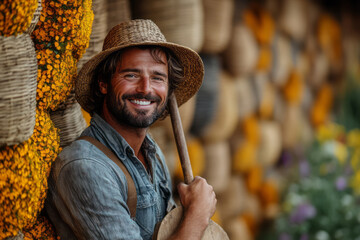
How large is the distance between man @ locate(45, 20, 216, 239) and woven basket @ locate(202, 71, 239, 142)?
5.56ft

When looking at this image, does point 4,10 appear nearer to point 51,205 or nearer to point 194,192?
point 51,205

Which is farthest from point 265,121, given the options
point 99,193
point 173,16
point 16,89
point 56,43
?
point 16,89

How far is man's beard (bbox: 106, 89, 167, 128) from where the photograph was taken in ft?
4.42

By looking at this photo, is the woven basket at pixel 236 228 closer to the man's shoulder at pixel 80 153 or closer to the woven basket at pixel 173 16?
the woven basket at pixel 173 16

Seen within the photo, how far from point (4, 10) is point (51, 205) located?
0.52 metres

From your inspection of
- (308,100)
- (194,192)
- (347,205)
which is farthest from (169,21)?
(308,100)

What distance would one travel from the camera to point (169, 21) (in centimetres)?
227

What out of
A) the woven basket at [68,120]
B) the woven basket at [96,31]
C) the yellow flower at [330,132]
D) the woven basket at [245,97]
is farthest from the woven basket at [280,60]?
the woven basket at [68,120]

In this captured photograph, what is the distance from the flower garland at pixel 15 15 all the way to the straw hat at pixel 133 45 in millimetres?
241

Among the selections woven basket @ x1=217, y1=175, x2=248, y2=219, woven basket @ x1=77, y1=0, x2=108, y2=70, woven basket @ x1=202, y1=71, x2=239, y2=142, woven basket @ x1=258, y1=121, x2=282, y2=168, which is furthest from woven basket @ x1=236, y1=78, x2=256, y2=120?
woven basket @ x1=77, y1=0, x2=108, y2=70

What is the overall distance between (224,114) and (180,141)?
1788 millimetres

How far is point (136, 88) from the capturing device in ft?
4.38

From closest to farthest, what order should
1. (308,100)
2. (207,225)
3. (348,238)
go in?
1. (207,225)
2. (348,238)
3. (308,100)

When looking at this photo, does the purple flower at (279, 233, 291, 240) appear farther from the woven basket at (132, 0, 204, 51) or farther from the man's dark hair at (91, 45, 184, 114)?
the man's dark hair at (91, 45, 184, 114)
